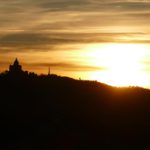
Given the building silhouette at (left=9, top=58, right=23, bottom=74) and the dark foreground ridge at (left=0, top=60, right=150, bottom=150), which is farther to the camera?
the building silhouette at (left=9, top=58, right=23, bottom=74)

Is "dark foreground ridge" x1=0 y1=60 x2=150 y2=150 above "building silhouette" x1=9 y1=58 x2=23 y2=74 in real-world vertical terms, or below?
below

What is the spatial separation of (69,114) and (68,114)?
0.44m

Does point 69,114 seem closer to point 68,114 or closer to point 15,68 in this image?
point 68,114

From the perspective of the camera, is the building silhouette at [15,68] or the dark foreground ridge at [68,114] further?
the building silhouette at [15,68]

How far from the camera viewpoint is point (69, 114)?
6043 inches

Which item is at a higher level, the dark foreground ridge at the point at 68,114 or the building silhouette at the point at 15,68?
the building silhouette at the point at 15,68

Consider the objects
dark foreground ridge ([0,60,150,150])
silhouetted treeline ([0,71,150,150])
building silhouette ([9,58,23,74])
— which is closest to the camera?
dark foreground ridge ([0,60,150,150])

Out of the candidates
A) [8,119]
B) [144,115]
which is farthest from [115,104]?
[8,119]

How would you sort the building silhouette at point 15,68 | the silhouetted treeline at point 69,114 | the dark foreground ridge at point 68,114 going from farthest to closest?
1. the building silhouette at point 15,68
2. the silhouetted treeline at point 69,114
3. the dark foreground ridge at point 68,114

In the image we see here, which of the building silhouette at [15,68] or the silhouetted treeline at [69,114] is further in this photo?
the building silhouette at [15,68]

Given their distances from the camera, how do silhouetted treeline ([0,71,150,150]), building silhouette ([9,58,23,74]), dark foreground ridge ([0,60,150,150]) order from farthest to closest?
building silhouette ([9,58,23,74]) < silhouetted treeline ([0,71,150,150]) < dark foreground ridge ([0,60,150,150])

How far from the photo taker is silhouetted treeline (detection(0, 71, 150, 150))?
5290 inches

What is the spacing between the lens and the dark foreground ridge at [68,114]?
440 feet

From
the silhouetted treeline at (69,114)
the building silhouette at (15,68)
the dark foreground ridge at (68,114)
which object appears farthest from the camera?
the building silhouette at (15,68)
